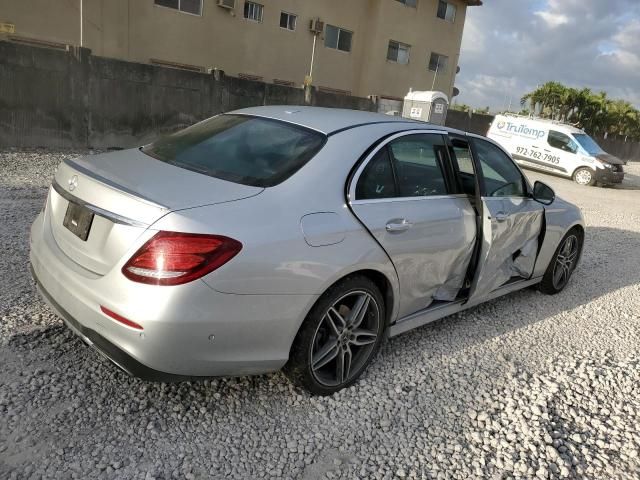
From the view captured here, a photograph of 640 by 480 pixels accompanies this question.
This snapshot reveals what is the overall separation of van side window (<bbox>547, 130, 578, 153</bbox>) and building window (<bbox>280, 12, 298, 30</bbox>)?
10366 millimetres

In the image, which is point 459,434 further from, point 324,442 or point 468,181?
point 468,181

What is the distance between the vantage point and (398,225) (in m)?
3.08

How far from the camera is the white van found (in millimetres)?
17125

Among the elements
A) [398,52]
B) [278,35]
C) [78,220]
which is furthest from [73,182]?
[398,52]

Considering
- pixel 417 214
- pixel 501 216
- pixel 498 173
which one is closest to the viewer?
pixel 417 214

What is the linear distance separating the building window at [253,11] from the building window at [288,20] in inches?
37.8

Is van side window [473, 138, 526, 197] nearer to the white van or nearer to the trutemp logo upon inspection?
the white van

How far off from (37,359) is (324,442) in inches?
66.8

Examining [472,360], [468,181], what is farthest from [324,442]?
[468,181]

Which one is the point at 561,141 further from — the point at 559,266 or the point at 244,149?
the point at 244,149

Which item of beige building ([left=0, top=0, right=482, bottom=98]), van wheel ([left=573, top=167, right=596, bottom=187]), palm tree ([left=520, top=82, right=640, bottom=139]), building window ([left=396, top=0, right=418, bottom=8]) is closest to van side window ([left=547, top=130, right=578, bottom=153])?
van wheel ([left=573, top=167, right=596, bottom=187])

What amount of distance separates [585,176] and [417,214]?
1643 centimetres

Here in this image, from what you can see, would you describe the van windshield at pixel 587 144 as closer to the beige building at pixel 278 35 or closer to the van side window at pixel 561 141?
the van side window at pixel 561 141

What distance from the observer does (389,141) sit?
3.25 metres
